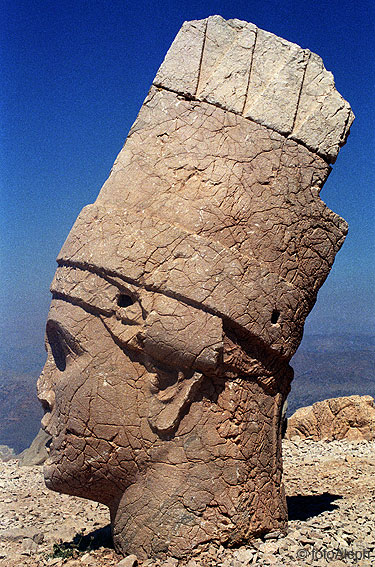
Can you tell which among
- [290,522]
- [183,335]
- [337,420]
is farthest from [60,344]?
[337,420]

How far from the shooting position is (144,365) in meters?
4.75

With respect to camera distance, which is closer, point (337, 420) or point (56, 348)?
point (56, 348)

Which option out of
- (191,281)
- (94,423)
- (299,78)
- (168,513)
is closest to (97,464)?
(94,423)

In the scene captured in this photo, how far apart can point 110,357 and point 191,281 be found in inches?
35.8

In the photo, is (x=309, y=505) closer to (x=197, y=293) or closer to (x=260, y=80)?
(x=197, y=293)

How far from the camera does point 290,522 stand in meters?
5.26

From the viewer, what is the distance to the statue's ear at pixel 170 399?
461 centimetres

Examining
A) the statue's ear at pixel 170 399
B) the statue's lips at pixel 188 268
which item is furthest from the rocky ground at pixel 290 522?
the statue's lips at pixel 188 268

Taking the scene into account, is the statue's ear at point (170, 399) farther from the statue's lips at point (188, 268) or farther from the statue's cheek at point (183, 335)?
the statue's lips at point (188, 268)

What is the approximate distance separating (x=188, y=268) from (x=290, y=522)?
2.49 meters

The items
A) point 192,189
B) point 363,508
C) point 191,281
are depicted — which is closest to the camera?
point 191,281

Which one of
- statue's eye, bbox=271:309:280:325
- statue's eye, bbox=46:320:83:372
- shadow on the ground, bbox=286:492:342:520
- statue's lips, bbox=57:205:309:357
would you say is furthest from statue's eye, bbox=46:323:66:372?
shadow on the ground, bbox=286:492:342:520

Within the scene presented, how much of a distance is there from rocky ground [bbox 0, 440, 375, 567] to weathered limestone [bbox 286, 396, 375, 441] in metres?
0.35

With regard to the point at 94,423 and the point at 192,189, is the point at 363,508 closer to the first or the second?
the point at 94,423
